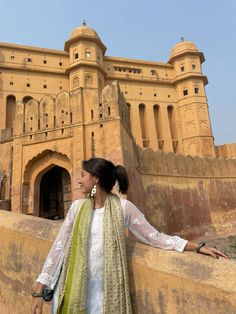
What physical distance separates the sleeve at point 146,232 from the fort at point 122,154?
0.22 ft

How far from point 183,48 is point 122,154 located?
2531 cm

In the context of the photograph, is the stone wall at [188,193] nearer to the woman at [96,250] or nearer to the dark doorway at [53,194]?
the dark doorway at [53,194]

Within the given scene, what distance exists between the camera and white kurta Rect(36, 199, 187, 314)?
178 cm

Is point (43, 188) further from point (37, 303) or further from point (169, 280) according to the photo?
point (169, 280)

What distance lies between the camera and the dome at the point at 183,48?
1209 inches

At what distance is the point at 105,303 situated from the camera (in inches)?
66.2

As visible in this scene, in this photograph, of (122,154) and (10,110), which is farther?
(10,110)

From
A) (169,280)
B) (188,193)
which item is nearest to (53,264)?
(169,280)

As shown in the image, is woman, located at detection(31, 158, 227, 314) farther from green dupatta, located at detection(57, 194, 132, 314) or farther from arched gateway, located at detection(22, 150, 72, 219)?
arched gateway, located at detection(22, 150, 72, 219)

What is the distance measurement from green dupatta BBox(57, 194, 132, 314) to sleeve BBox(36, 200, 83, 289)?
0.07 m

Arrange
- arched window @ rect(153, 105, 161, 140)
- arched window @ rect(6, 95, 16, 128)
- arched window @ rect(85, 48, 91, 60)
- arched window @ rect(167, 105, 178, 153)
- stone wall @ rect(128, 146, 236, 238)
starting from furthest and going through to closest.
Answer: arched window @ rect(153, 105, 161, 140) < arched window @ rect(167, 105, 178, 153) < arched window @ rect(85, 48, 91, 60) < arched window @ rect(6, 95, 16, 128) < stone wall @ rect(128, 146, 236, 238)

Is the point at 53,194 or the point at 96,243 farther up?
the point at 53,194

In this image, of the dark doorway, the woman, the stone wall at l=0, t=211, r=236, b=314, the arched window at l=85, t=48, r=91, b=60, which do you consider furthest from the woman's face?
the arched window at l=85, t=48, r=91, b=60

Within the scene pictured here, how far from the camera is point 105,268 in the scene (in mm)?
1748
